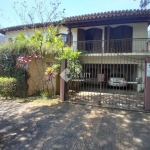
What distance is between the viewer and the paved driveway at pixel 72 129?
3625 millimetres

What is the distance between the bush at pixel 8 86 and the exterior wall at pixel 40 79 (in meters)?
1.05

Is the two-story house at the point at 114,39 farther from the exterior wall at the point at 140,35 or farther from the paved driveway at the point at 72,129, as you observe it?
the paved driveway at the point at 72,129

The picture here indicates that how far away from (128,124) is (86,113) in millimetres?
1750

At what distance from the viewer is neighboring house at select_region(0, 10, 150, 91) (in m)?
11.3

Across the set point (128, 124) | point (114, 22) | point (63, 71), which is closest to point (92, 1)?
point (114, 22)

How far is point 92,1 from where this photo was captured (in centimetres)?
1107

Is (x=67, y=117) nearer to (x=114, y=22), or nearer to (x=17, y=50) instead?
(x=17, y=50)

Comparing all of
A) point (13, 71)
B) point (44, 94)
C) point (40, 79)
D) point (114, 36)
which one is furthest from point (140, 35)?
point (13, 71)

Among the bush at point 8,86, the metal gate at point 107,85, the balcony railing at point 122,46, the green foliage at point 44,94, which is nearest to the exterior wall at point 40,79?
the green foliage at point 44,94

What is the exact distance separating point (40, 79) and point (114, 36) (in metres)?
8.01

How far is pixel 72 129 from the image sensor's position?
455 cm

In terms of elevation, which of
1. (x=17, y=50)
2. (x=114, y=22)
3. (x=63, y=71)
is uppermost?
(x=114, y=22)

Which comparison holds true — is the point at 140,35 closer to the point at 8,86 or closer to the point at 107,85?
the point at 107,85

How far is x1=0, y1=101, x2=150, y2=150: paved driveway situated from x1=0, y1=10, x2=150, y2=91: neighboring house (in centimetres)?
538
